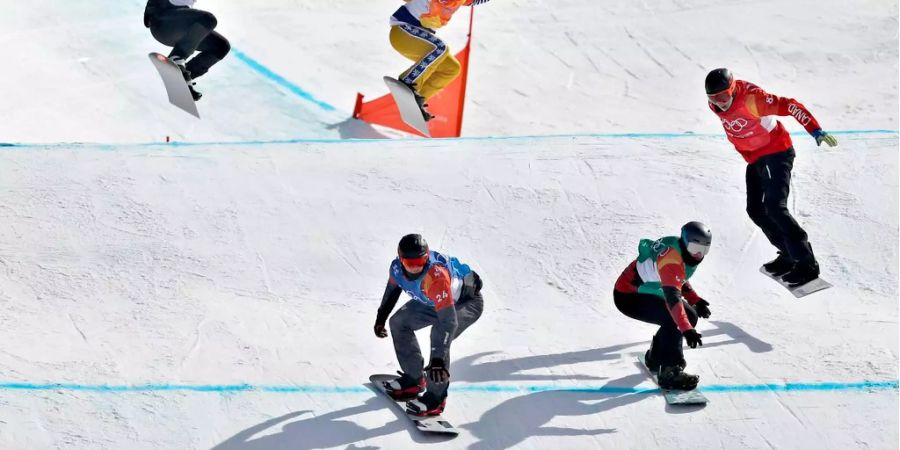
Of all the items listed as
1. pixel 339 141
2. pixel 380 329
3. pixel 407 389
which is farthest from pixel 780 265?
pixel 339 141

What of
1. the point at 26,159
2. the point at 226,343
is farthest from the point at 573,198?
the point at 26,159

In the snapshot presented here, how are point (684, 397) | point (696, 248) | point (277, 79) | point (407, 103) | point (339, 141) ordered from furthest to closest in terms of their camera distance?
point (277, 79)
point (339, 141)
point (407, 103)
point (684, 397)
point (696, 248)

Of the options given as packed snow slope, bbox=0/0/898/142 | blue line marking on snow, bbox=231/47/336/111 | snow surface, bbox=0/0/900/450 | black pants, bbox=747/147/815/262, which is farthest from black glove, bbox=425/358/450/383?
blue line marking on snow, bbox=231/47/336/111

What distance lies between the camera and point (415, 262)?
8.15 meters

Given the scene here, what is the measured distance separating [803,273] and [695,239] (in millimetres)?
2052

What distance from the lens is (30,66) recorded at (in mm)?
14695

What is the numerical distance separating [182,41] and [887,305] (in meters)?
6.22

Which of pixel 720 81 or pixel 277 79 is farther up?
pixel 720 81

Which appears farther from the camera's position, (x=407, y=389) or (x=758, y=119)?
→ (x=758, y=119)

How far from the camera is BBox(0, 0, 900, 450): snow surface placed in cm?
856

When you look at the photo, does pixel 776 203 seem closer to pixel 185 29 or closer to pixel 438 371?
pixel 438 371

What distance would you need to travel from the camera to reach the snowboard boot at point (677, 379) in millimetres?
8797

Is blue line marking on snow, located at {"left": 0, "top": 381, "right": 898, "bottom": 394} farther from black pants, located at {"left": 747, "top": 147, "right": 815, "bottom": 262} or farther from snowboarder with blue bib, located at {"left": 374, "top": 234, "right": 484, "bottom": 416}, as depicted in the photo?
black pants, located at {"left": 747, "top": 147, "right": 815, "bottom": 262}

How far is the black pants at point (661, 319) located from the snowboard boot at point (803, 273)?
5.22ft
